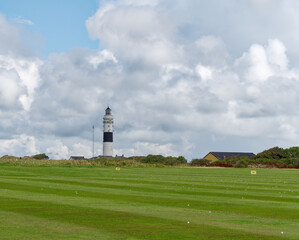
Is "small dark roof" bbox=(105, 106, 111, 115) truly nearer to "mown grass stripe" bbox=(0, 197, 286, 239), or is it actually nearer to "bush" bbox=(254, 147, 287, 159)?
"bush" bbox=(254, 147, 287, 159)

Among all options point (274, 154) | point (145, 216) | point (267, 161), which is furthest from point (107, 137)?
point (145, 216)

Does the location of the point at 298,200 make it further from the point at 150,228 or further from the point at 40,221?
the point at 40,221

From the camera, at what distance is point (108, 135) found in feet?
510

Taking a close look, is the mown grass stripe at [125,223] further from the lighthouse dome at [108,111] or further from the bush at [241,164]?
the lighthouse dome at [108,111]

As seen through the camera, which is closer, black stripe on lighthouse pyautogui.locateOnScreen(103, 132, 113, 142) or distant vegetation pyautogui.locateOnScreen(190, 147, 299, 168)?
distant vegetation pyautogui.locateOnScreen(190, 147, 299, 168)

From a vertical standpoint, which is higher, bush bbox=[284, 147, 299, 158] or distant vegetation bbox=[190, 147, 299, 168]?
bush bbox=[284, 147, 299, 158]

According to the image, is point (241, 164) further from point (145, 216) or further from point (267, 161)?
point (145, 216)

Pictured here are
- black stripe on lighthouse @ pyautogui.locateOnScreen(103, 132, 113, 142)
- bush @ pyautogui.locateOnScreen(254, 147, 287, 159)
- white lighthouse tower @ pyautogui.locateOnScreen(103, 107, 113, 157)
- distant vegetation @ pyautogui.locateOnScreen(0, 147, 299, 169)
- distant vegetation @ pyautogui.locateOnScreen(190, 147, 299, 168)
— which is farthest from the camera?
black stripe on lighthouse @ pyautogui.locateOnScreen(103, 132, 113, 142)

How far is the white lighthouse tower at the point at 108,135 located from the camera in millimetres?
152900

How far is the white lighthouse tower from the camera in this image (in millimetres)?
152900

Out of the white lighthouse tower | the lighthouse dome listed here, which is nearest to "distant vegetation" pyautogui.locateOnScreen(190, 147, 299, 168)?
the white lighthouse tower

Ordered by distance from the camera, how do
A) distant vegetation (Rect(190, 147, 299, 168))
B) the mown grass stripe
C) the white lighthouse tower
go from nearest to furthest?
the mown grass stripe, distant vegetation (Rect(190, 147, 299, 168)), the white lighthouse tower

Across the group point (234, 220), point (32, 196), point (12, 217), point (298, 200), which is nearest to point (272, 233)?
point (234, 220)

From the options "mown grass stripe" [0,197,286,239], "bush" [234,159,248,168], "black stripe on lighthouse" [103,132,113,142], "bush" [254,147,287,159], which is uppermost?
"black stripe on lighthouse" [103,132,113,142]
